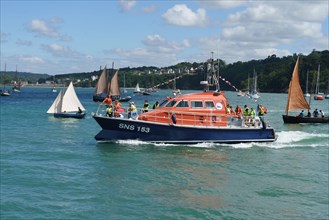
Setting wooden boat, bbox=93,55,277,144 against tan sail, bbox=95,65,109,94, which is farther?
tan sail, bbox=95,65,109,94

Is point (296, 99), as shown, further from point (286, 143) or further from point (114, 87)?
point (114, 87)

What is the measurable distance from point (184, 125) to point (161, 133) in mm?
1535

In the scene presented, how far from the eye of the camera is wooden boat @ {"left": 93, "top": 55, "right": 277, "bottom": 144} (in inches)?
1203

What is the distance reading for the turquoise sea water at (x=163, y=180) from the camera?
16.5 metres

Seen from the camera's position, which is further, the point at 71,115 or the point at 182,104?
the point at 71,115

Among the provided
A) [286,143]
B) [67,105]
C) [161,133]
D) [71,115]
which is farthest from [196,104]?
[67,105]

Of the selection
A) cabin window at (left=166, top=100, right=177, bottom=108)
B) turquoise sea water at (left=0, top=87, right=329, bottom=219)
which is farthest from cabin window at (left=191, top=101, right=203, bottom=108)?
turquoise sea water at (left=0, top=87, right=329, bottom=219)

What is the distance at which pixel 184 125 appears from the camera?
30.6m

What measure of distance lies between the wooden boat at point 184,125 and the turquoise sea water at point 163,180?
66 cm

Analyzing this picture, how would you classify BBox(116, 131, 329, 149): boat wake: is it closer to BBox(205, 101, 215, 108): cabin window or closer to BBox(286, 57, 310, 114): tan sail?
BBox(205, 101, 215, 108): cabin window

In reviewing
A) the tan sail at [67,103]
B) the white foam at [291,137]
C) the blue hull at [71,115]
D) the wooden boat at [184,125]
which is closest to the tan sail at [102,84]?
the tan sail at [67,103]

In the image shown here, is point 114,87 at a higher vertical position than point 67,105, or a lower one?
higher

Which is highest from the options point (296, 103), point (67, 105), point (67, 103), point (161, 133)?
point (296, 103)

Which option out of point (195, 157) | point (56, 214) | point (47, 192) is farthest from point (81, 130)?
point (56, 214)
